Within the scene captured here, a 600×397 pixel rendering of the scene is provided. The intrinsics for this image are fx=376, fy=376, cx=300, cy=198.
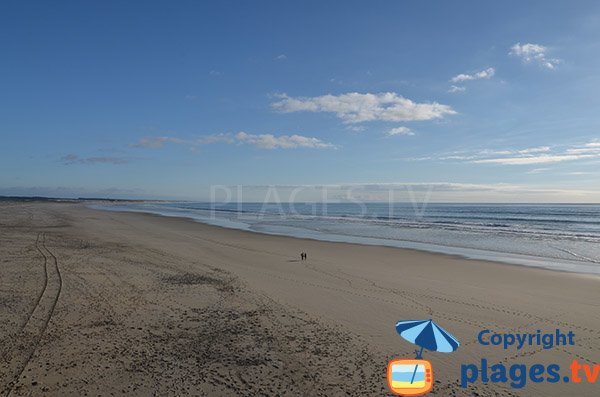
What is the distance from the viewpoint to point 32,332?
8.06m

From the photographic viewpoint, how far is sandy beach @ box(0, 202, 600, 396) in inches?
253

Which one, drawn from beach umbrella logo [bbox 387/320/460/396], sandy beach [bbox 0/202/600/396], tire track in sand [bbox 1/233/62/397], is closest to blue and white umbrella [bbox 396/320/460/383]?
beach umbrella logo [bbox 387/320/460/396]

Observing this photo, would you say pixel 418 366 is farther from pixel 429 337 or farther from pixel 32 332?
pixel 32 332

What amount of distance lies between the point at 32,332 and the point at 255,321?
15.8ft

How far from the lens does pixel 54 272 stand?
13.6m

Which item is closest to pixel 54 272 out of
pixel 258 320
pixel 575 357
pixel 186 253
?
pixel 186 253

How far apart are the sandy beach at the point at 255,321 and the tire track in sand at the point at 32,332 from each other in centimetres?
3

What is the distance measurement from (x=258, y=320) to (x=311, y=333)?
1528mm

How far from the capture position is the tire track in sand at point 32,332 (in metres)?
6.27

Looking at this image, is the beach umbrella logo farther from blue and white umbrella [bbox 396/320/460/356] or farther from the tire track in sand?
the tire track in sand

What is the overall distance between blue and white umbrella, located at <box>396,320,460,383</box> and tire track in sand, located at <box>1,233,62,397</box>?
20.4 ft

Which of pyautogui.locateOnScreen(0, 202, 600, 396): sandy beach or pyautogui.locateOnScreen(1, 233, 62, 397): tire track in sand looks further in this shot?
pyautogui.locateOnScreen(0, 202, 600, 396): sandy beach

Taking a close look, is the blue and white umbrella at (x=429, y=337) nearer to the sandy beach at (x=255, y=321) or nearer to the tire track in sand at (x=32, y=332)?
the sandy beach at (x=255, y=321)

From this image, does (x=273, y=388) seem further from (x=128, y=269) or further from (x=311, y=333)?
(x=128, y=269)
